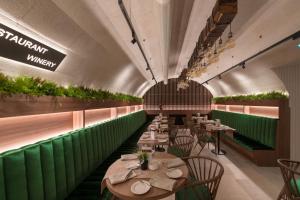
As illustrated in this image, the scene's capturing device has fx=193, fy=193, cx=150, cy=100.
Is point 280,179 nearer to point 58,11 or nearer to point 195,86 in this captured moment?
point 58,11

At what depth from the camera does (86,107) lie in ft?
13.8

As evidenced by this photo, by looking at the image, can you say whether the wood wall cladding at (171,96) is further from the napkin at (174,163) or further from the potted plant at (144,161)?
the potted plant at (144,161)

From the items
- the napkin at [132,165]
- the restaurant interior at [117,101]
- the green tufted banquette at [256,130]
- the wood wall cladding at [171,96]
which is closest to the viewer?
the restaurant interior at [117,101]

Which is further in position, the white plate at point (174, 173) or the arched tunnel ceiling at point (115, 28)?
the arched tunnel ceiling at point (115, 28)

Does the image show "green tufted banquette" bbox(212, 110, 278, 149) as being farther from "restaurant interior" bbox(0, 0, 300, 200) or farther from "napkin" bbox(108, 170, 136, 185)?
"napkin" bbox(108, 170, 136, 185)

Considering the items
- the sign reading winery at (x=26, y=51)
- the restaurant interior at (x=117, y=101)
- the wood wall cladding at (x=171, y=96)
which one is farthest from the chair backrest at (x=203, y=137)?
the wood wall cladding at (x=171, y=96)

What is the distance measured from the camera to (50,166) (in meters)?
2.27

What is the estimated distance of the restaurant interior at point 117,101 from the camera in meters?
2.20

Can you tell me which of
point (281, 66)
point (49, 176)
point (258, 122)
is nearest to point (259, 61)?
point (281, 66)

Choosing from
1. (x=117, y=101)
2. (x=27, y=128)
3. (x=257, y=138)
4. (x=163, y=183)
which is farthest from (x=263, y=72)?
(x=27, y=128)

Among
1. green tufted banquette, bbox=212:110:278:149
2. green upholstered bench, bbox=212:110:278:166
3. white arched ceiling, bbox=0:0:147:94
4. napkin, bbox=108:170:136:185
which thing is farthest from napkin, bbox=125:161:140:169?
green tufted banquette, bbox=212:110:278:149

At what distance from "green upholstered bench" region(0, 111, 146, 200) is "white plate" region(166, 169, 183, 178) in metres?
1.36

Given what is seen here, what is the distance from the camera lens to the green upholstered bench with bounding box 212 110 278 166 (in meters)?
5.57

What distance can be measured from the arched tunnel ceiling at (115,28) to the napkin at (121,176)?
2032 millimetres
